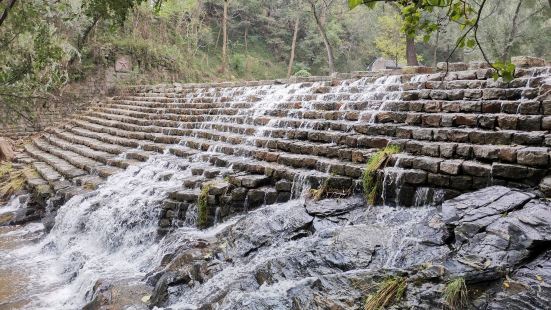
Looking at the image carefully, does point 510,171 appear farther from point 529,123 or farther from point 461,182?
point 529,123

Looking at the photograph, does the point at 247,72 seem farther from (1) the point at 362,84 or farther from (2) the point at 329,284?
(2) the point at 329,284

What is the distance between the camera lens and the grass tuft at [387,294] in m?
2.49

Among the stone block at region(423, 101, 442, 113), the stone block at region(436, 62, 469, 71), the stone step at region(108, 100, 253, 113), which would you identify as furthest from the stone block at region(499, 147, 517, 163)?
the stone step at region(108, 100, 253, 113)

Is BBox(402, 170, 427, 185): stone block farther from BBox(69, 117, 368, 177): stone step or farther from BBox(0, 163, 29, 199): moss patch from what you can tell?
BBox(0, 163, 29, 199): moss patch

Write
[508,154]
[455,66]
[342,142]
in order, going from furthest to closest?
[455,66]
[342,142]
[508,154]

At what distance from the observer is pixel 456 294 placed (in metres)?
2.39

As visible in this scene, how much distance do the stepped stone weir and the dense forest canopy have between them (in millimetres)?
844

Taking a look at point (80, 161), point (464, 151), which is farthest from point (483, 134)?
Result: point (80, 161)

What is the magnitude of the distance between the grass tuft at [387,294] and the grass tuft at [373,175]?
140 cm

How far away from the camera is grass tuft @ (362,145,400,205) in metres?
3.98

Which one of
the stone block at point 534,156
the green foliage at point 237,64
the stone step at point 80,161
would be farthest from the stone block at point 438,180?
the green foliage at point 237,64

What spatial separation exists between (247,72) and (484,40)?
11.0m

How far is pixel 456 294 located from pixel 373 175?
1.77 metres

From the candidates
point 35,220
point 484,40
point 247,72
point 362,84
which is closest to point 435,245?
point 362,84
